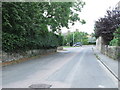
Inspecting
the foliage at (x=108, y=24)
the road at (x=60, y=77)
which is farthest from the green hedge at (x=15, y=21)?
the foliage at (x=108, y=24)

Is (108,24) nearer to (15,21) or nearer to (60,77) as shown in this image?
(15,21)

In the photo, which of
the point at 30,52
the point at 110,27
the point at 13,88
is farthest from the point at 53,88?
the point at 110,27

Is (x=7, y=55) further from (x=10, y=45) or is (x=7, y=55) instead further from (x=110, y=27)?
(x=110, y=27)

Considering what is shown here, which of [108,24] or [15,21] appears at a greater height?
[108,24]

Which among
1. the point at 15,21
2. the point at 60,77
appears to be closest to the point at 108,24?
the point at 15,21

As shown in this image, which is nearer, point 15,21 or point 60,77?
point 60,77

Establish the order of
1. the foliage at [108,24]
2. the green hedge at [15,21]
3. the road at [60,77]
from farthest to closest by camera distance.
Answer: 1. the foliage at [108,24]
2. the green hedge at [15,21]
3. the road at [60,77]

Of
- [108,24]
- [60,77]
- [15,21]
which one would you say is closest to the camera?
[60,77]

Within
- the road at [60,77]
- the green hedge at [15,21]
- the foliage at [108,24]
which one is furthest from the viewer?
the foliage at [108,24]

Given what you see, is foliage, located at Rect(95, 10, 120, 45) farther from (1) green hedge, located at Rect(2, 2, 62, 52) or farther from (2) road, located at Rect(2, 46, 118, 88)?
(2) road, located at Rect(2, 46, 118, 88)

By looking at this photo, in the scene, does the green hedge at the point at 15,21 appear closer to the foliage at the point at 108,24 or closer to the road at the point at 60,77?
the road at the point at 60,77

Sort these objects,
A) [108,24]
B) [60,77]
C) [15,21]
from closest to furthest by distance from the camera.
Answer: [60,77] → [15,21] → [108,24]

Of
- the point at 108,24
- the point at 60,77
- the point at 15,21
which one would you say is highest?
the point at 108,24

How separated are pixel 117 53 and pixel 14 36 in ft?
33.1
